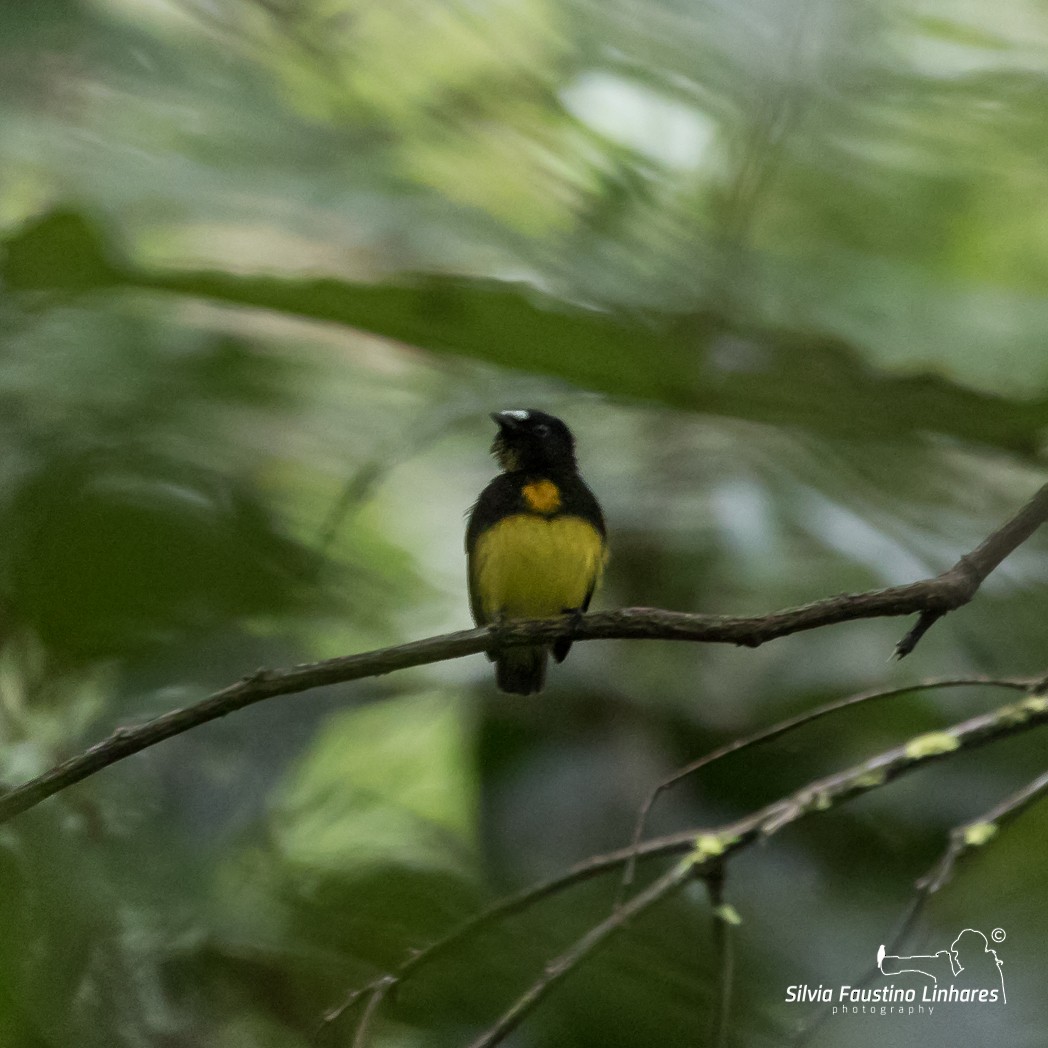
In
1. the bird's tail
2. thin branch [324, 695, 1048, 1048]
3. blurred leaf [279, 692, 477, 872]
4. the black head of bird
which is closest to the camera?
thin branch [324, 695, 1048, 1048]

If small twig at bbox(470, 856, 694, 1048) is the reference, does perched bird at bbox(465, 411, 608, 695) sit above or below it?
below

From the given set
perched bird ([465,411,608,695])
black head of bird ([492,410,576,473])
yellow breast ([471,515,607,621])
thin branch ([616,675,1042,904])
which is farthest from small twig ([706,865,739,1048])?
black head of bird ([492,410,576,473])

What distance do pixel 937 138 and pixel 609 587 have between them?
7.47 feet

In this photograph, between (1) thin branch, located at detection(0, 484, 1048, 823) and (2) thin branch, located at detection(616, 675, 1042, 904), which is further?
(2) thin branch, located at detection(616, 675, 1042, 904)

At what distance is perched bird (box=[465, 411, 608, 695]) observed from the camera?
11.7 feet

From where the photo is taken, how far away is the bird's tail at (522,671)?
373 centimetres

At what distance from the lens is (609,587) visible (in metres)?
3.96

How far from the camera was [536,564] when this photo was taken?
3588mm

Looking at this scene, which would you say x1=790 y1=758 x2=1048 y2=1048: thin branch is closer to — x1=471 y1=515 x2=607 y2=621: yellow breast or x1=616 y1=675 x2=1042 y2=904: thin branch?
x1=616 y1=675 x2=1042 y2=904: thin branch

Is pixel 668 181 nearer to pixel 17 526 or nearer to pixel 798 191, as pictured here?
pixel 798 191

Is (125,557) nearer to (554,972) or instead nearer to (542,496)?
(554,972)

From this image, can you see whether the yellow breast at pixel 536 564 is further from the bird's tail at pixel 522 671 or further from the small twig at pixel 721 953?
the small twig at pixel 721 953

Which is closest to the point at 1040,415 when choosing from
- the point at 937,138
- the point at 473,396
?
the point at 937,138

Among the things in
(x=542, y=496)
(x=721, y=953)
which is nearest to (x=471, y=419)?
(x=721, y=953)
